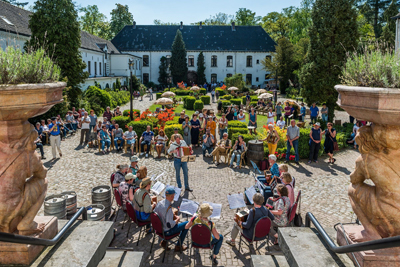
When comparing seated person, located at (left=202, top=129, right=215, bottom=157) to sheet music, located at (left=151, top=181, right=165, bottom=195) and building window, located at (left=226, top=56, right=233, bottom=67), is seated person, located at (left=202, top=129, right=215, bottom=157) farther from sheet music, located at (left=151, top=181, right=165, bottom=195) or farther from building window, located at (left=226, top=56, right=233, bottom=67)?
building window, located at (left=226, top=56, right=233, bottom=67)

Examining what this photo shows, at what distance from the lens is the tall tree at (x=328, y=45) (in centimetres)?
1962

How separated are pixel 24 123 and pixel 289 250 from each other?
3.81 metres

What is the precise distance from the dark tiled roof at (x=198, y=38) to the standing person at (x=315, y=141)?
1838 inches

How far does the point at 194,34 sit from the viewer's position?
59.3 metres

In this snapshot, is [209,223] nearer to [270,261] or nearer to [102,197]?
[270,261]

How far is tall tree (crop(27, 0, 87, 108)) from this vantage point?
2247 centimetres

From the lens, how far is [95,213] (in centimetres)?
664

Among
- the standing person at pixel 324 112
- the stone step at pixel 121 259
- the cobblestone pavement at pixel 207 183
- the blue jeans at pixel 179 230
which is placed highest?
the standing person at pixel 324 112

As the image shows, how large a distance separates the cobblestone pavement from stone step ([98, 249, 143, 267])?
4.34 ft

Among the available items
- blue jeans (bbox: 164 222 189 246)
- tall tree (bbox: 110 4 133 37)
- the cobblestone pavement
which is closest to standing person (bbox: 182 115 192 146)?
the cobblestone pavement

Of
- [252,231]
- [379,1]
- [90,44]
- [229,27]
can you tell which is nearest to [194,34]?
[229,27]

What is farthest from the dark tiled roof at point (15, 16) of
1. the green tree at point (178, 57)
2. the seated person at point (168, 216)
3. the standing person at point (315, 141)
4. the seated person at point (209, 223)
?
the green tree at point (178, 57)

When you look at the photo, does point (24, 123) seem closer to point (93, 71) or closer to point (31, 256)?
point (31, 256)

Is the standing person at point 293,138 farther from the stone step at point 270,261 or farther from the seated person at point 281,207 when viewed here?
the stone step at point 270,261
